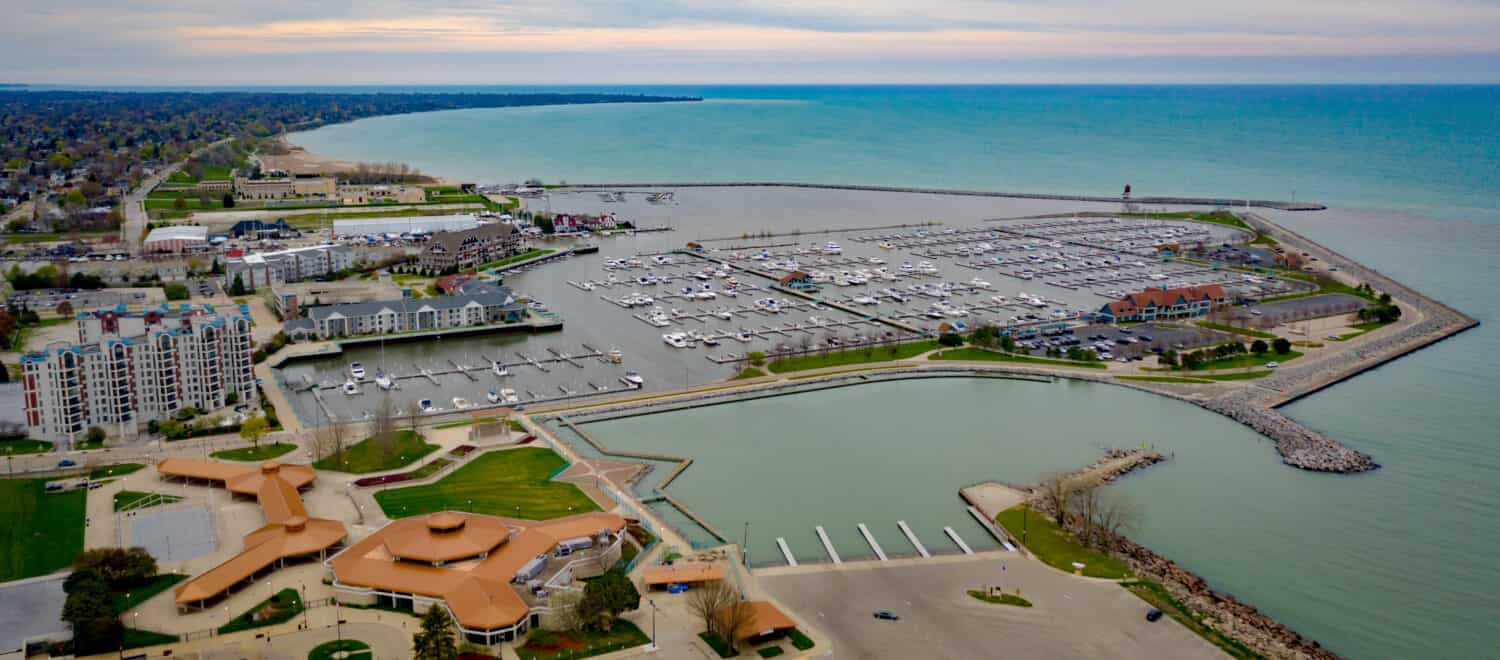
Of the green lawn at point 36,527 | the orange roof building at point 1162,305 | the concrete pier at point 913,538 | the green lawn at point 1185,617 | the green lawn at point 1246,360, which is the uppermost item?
the orange roof building at point 1162,305

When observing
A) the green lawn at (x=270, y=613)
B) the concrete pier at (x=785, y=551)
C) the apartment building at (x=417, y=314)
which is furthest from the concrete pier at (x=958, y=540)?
the apartment building at (x=417, y=314)

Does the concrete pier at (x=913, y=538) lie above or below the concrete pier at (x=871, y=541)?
above

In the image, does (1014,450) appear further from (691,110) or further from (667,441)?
(691,110)

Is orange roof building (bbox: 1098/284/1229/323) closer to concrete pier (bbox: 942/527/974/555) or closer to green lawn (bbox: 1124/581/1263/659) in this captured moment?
concrete pier (bbox: 942/527/974/555)

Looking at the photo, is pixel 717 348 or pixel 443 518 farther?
pixel 717 348

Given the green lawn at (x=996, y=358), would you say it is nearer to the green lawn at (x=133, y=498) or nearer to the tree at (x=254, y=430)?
the tree at (x=254, y=430)

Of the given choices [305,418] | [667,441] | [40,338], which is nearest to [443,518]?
[667,441]
